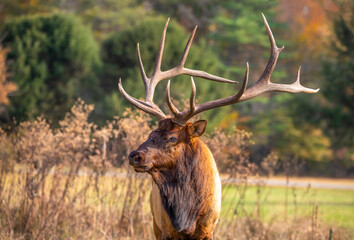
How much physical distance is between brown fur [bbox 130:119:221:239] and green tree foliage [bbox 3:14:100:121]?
14.1 m

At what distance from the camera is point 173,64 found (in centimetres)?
1861

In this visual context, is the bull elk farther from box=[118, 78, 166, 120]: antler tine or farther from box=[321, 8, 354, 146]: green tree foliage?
box=[321, 8, 354, 146]: green tree foliage

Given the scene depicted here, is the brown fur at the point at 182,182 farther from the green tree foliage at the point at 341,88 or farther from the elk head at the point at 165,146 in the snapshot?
the green tree foliage at the point at 341,88

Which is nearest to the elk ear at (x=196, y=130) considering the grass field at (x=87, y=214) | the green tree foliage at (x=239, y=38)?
the grass field at (x=87, y=214)

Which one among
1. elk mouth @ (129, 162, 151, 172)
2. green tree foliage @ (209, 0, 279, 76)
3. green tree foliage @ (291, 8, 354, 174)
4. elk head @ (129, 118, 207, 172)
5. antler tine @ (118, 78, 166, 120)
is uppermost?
green tree foliage @ (209, 0, 279, 76)

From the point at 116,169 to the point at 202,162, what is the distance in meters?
2.62

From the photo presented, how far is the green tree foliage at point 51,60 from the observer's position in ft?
59.9

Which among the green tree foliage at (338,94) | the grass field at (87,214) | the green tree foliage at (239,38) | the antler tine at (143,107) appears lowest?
the grass field at (87,214)

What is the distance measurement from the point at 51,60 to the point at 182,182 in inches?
643

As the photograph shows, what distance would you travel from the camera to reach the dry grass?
6.09 metres

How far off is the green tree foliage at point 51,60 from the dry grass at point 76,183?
11565mm

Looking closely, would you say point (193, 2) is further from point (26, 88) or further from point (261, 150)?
point (26, 88)

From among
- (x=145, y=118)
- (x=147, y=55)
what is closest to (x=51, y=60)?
(x=147, y=55)

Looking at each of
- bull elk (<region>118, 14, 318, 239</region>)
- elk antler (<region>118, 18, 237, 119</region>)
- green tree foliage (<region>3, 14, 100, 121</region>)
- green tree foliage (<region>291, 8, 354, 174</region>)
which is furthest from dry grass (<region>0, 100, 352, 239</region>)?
green tree foliage (<region>291, 8, 354, 174</region>)
